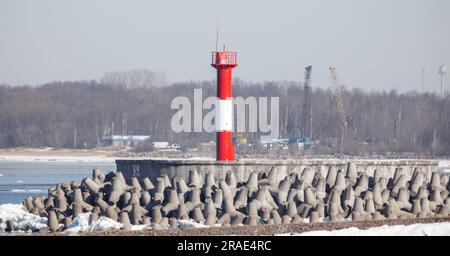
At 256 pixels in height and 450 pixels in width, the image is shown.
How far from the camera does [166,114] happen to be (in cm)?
9494

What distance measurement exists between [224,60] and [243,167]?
288cm

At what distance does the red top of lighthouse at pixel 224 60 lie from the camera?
32.6m

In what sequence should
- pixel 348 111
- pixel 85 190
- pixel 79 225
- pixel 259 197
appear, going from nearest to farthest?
1. pixel 79 225
2. pixel 259 197
3. pixel 85 190
4. pixel 348 111

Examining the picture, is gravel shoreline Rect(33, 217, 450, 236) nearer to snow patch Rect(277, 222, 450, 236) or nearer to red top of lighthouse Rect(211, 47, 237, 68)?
snow patch Rect(277, 222, 450, 236)

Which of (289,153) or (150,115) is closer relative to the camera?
(289,153)

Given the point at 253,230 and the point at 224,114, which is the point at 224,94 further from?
the point at 253,230

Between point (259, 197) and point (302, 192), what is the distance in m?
1.36

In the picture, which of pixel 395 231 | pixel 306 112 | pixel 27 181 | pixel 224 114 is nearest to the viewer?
pixel 395 231

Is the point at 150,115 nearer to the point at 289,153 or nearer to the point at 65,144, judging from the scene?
the point at 65,144

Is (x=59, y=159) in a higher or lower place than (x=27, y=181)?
lower

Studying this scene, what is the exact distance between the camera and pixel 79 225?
27781 millimetres

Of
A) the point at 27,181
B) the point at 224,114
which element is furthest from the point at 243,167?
the point at 27,181
